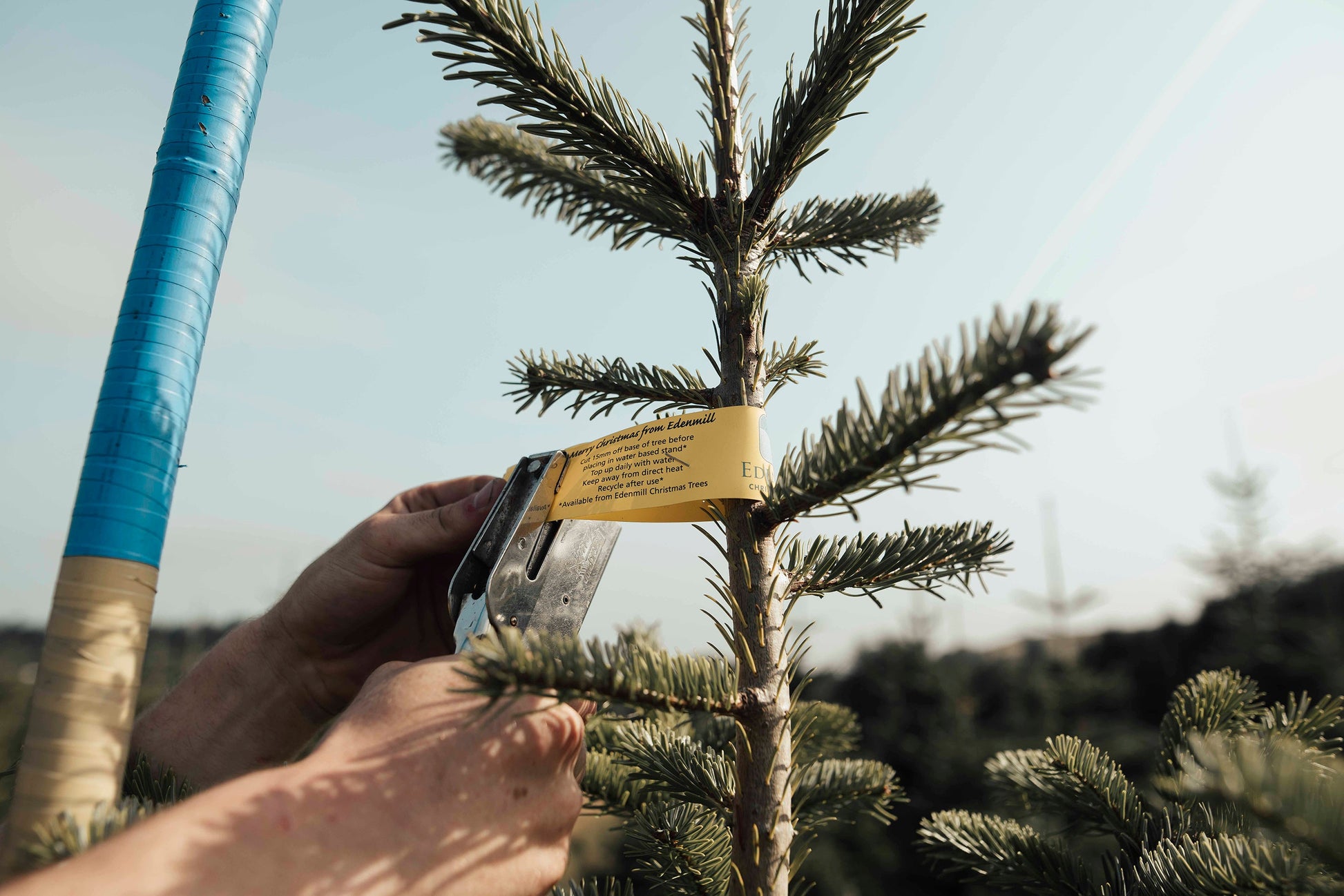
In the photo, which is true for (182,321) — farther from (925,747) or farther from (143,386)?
(925,747)

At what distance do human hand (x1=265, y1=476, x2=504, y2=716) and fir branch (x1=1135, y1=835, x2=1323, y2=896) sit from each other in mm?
1308

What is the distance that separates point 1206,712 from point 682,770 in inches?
42.3

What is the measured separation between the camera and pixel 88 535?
2.97 feet

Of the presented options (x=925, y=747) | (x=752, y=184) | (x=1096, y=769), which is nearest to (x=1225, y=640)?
(x=925, y=747)

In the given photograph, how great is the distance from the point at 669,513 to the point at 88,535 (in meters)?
0.84

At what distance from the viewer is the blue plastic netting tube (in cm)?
93

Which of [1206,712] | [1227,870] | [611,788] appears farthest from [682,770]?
[1206,712]

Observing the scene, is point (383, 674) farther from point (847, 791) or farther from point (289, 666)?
point (847, 791)

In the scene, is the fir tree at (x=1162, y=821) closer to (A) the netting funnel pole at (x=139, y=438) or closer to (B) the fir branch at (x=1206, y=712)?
(B) the fir branch at (x=1206, y=712)

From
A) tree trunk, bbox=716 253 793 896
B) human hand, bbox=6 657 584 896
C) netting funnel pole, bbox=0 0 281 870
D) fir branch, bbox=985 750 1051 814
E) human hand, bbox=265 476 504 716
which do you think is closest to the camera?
human hand, bbox=6 657 584 896

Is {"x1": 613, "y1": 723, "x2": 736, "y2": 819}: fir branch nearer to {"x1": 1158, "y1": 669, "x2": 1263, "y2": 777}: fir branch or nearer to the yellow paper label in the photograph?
the yellow paper label

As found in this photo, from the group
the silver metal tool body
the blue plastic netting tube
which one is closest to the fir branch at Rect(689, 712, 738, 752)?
the silver metal tool body

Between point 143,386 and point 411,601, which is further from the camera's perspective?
point 411,601

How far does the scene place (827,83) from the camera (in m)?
1.15
